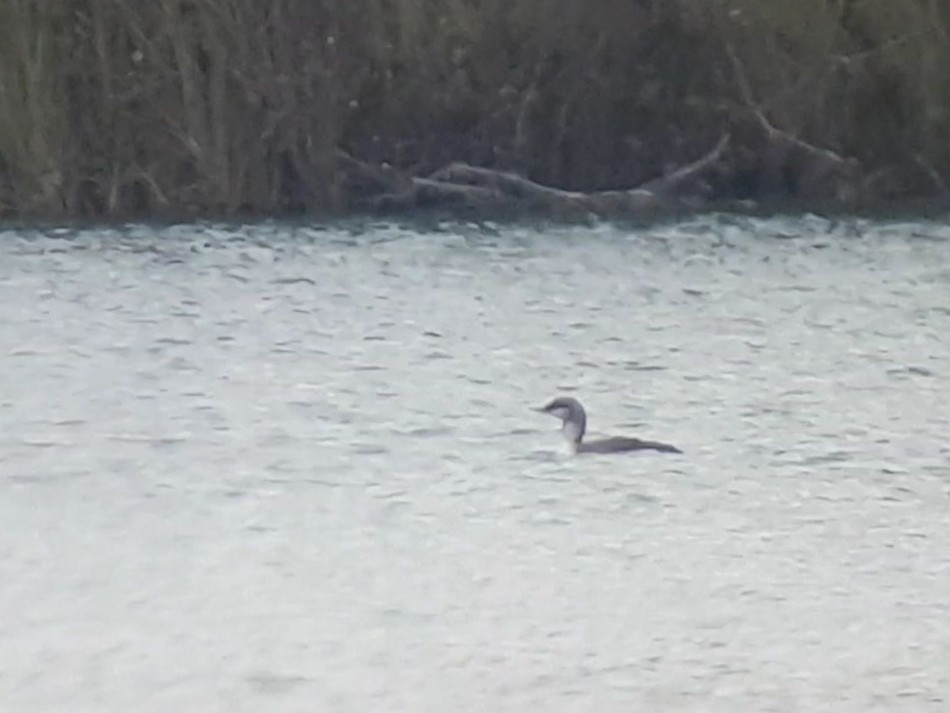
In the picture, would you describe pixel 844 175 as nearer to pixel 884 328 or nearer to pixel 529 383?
pixel 884 328

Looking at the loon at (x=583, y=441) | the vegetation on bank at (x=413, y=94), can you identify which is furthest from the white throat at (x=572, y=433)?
the vegetation on bank at (x=413, y=94)

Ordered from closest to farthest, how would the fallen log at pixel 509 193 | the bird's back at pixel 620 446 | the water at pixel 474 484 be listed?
the water at pixel 474 484 < the bird's back at pixel 620 446 < the fallen log at pixel 509 193

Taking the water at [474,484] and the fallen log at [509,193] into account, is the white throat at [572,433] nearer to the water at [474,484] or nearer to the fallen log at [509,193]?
the water at [474,484]

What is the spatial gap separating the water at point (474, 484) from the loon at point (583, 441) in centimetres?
5

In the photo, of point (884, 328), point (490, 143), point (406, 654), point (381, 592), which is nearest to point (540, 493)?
point (381, 592)

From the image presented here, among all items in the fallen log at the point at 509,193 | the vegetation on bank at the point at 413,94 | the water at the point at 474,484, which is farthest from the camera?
the vegetation on bank at the point at 413,94

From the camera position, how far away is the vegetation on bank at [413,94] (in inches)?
428

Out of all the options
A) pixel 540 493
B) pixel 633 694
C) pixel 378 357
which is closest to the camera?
pixel 633 694

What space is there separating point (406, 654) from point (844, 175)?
6.87 m

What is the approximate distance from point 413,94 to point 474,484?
5.41 metres

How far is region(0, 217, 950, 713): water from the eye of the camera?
4.54m

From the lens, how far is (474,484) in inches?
231

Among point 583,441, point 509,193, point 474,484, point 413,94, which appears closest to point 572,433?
point 583,441

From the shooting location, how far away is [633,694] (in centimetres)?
435
